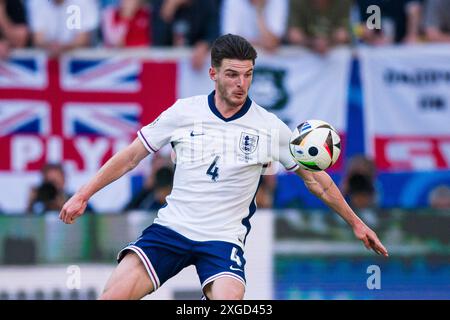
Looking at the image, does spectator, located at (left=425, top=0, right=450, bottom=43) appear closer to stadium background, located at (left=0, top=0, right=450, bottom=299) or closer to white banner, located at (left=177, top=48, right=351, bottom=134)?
stadium background, located at (left=0, top=0, right=450, bottom=299)

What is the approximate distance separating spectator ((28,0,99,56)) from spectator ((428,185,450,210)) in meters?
4.84

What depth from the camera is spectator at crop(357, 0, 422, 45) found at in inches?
602

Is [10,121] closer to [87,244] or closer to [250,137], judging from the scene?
[87,244]

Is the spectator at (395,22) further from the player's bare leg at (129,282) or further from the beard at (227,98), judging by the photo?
the player's bare leg at (129,282)

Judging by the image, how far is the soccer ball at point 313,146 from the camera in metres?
9.16

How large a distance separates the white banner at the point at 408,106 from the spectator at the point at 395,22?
210 mm

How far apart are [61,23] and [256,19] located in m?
2.48

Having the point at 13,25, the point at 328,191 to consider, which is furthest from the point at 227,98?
the point at 13,25

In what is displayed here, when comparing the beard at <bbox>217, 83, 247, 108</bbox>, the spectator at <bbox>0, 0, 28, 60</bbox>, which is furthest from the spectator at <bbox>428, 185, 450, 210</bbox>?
the beard at <bbox>217, 83, 247, 108</bbox>

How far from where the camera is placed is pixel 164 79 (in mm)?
15102

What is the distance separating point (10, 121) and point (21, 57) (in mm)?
817

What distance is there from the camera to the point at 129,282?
898 centimetres
